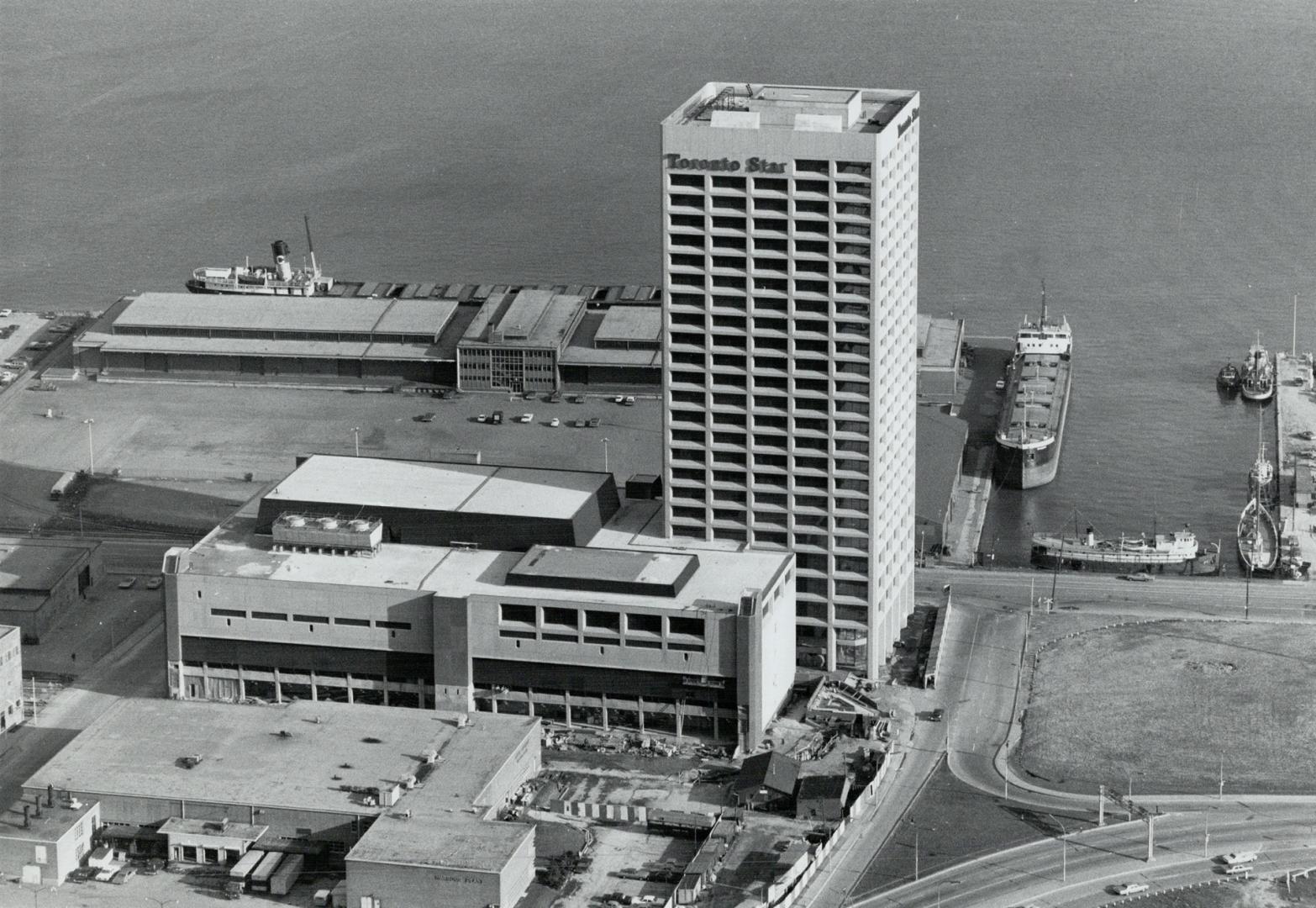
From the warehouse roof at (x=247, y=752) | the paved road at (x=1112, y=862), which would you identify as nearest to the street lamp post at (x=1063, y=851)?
the paved road at (x=1112, y=862)

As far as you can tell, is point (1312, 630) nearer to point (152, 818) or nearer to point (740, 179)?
point (740, 179)

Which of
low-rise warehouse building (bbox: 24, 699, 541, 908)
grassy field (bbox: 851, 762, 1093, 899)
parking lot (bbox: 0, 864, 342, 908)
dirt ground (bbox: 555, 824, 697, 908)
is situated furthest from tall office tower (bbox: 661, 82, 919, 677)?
parking lot (bbox: 0, 864, 342, 908)

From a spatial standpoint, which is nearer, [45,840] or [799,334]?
[45,840]

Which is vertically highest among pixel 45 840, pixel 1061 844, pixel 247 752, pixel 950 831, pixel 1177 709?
pixel 45 840

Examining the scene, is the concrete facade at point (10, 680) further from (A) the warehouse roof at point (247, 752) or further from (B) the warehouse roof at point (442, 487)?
(B) the warehouse roof at point (442, 487)

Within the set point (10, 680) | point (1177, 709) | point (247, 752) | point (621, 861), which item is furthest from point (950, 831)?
point (10, 680)

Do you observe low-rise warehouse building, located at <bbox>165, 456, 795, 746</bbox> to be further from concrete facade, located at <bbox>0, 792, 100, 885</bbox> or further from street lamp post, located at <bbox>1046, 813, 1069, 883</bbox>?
concrete facade, located at <bbox>0, 792, 100, 885</bbox>

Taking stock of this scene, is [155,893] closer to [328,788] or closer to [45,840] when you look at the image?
[45,840]
